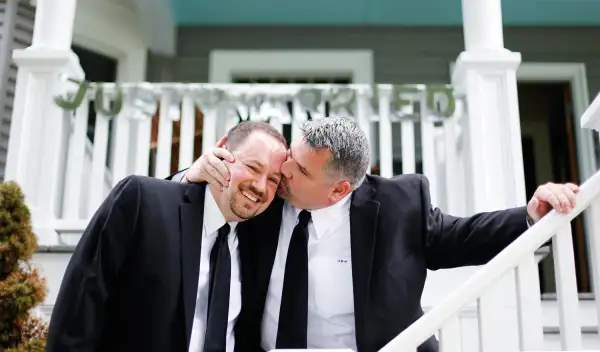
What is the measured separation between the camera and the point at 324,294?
2.21 m

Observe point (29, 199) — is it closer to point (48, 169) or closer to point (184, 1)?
point (48, 169)

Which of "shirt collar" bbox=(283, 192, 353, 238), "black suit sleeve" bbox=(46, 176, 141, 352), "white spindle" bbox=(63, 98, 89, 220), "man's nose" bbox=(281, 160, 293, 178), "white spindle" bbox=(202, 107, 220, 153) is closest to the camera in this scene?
"black suit sleeve" bbox=(46, 176, 141, 352)

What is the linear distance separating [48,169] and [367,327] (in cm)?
236

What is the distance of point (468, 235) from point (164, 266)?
3.42 feet

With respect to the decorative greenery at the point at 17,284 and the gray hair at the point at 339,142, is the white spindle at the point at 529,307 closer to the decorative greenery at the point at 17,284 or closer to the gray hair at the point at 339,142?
the gray hair at the point at 339,142

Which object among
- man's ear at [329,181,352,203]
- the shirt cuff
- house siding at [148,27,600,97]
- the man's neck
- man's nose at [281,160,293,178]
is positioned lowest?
the shirt cuff

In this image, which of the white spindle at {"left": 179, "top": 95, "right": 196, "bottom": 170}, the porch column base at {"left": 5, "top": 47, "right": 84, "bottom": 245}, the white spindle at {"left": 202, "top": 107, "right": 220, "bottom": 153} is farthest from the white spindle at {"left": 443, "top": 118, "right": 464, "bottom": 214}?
the porch column base at {"left": 5, "top": 47, "right": 84, "bottom": 245}

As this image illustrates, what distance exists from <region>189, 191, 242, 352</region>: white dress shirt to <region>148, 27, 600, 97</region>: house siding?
4.18 meters


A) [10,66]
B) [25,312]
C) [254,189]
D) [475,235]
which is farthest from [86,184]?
[475,235]

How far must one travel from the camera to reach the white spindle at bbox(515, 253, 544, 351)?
200cm

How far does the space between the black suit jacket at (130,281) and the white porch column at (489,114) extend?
79.4 inches

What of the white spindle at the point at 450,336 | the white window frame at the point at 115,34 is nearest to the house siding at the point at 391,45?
the white window frame at the point at 115,34

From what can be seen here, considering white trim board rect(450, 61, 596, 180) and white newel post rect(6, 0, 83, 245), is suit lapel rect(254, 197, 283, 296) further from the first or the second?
white trim board rect(450, 61, 596, 180)

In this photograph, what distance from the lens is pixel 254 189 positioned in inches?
83.0
